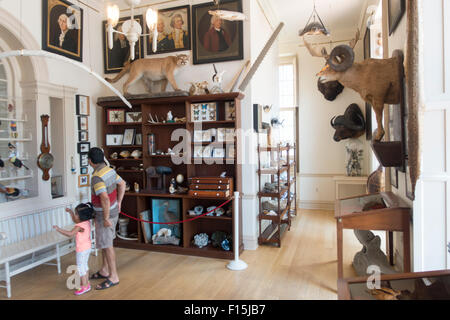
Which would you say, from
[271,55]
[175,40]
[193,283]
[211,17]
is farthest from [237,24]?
[193,283]

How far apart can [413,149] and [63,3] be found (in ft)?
17.0

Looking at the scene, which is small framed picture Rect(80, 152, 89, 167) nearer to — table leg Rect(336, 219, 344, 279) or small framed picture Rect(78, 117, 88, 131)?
small framed picture Rect(78, 117, 88, 131)

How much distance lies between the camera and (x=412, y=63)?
147 cm

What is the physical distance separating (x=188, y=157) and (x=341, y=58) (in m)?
2.67

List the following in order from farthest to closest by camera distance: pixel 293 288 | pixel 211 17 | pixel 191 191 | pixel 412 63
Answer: pixel 211 17, pixel 191 191, pixel 293 288, pixel 412 63

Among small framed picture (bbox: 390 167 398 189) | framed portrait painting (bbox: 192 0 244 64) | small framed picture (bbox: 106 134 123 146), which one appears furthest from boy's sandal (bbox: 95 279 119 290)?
small framed picture (bbox: 390 167 398 189)

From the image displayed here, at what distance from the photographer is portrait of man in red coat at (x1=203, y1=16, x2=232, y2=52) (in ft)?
16.2

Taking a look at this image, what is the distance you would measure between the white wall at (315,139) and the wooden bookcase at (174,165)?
11.6 ft

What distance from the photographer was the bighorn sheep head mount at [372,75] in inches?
113

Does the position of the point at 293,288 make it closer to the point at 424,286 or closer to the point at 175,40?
the point at 424,286

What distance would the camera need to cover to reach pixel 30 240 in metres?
4.01

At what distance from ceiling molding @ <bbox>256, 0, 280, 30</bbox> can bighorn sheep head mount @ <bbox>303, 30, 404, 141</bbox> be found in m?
2.99

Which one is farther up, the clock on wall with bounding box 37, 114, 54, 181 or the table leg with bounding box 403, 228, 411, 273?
the clock on wall with bounding box 37, 114, 54, 181

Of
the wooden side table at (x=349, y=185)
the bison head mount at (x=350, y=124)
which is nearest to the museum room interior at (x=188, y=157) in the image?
the bison head mount at (x=350, y=124)
